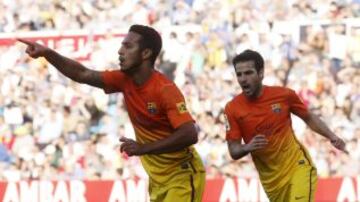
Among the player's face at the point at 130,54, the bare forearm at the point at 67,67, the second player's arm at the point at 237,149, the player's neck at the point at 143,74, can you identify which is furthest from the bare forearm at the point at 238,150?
the bare forearm at the point at 67,67

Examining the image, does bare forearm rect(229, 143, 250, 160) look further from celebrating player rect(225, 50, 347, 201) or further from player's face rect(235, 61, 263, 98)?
player's face rect(235, 61, 263, 98)

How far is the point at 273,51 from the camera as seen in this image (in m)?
14.2

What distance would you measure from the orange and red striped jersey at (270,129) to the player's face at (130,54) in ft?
4.41

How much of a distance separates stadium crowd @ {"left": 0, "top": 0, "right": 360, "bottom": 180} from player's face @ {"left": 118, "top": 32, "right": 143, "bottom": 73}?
285 inches

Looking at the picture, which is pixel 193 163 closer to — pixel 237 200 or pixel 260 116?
pixel 260 116

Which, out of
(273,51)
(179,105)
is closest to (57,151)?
(273,51)

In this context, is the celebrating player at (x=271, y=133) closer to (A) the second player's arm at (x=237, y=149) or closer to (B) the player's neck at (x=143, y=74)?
(A) the second player's arm at (x=237, y=149)

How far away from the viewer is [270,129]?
24.7 feet

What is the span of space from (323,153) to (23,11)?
543 centimetres

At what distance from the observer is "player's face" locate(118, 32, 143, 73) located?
646 cm

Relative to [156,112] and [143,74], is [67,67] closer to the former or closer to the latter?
[143,74]

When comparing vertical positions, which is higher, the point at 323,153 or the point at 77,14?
the point at 77,14

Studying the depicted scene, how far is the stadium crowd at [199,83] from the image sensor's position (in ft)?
45.3

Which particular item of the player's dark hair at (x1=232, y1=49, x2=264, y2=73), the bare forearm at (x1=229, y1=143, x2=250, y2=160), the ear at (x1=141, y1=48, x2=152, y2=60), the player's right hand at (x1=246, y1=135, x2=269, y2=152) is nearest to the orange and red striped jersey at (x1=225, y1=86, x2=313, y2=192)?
the bare forearm at (x1=229, y1=143, x2=250, y2=160)
